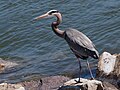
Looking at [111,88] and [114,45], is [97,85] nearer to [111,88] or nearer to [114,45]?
[111,88]

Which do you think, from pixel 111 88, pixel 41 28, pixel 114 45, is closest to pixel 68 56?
pixel 114 45

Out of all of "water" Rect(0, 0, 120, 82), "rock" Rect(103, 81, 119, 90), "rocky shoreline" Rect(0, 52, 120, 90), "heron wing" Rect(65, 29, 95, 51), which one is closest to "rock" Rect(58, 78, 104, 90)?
"rocky shoreline" Rect(0, 52, 120, 90)

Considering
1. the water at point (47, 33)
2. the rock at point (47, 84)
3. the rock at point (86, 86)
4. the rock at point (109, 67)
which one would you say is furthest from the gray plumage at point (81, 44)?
the water at point (47, 33)

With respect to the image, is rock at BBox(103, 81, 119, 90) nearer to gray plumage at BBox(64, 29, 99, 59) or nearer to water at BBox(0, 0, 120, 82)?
gray plumage at BBox(64, 29, 99, 59)

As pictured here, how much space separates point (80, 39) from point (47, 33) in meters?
5.09

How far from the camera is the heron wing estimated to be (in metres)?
8.87

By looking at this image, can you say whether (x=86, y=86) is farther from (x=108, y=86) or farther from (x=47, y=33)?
(x=47, y=33)

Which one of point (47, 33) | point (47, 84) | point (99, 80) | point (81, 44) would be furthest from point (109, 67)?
point (47, 33)

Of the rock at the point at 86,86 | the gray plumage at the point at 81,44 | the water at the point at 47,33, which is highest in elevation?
the gray plumage at the point at 81,44

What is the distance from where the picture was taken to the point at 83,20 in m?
14.2

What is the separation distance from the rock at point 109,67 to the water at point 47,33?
1.06m

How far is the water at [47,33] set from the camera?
39.5ft

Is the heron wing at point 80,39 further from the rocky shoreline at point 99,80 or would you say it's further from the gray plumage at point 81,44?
the rocky shoreline at point 99,80

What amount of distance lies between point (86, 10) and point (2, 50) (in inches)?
133
